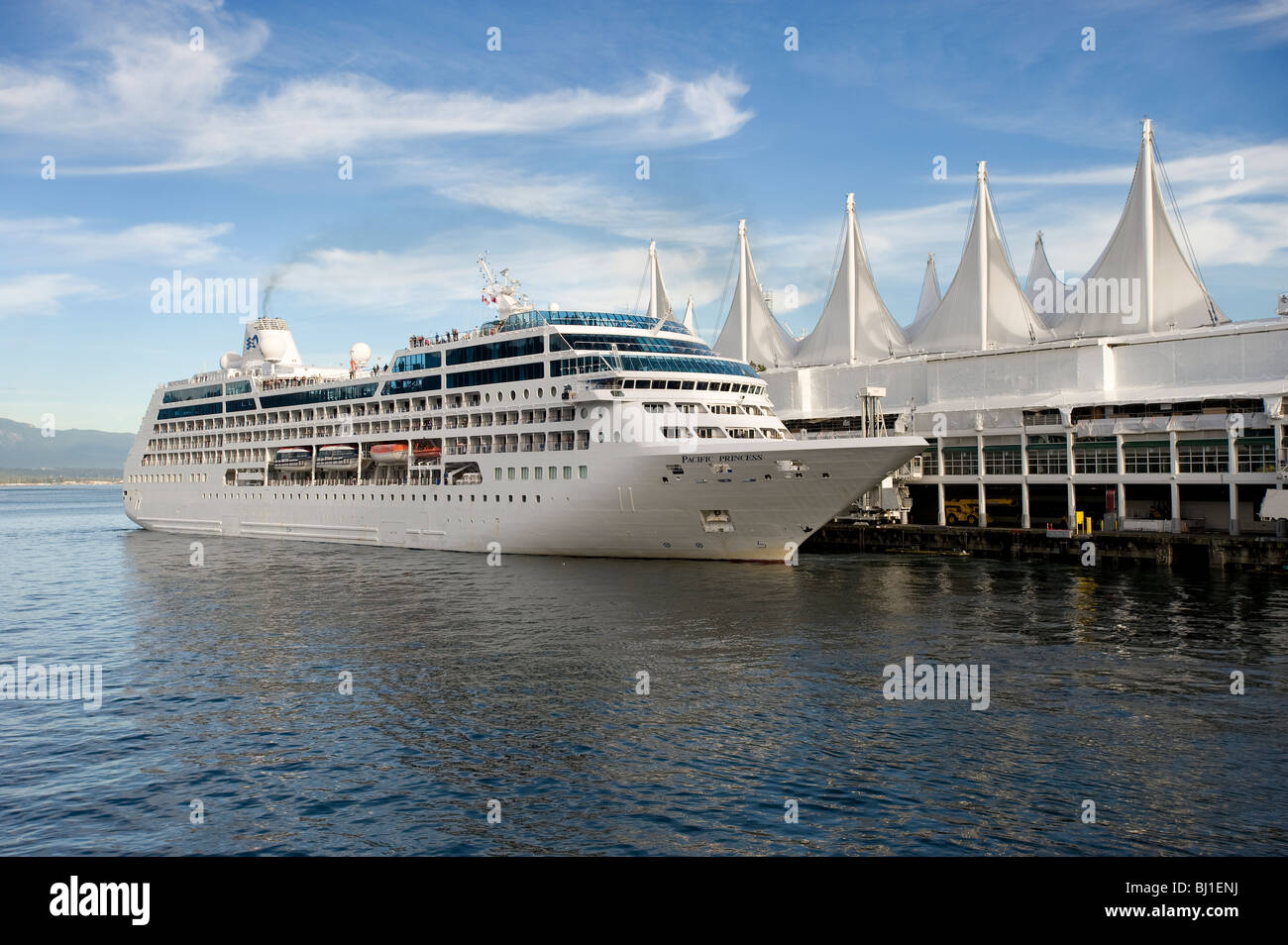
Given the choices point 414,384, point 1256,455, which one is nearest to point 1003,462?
point 1256,455

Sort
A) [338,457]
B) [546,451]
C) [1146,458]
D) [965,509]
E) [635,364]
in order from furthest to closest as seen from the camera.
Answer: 1. [338,457]
2. [965,509]
3. [1146,458]
4. [546,451]
5. [635,364]

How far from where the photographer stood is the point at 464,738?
57.5 ft

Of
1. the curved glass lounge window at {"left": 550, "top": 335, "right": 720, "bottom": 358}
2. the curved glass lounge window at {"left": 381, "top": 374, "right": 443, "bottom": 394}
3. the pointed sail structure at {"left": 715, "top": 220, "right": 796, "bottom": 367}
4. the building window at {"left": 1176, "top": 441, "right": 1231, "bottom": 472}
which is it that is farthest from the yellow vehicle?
the curved glass lounge window at {"left": 381, "top": 374, "right": 443, "bottom": 394}

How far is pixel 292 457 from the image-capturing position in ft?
198

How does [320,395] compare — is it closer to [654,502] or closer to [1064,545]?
[654,502]

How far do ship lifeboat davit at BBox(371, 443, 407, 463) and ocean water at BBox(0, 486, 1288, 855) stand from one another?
18.4m

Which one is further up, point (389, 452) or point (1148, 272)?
point (1148, 272)

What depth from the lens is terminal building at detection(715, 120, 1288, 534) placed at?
43562 millimetres

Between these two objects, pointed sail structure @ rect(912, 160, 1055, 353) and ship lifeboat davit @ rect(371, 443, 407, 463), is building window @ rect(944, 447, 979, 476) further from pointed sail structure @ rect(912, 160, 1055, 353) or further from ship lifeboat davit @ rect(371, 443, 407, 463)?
ship lifeboat davit @ rect(371, 443, 407, 463)

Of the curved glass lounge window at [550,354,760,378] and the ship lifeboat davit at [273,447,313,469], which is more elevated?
the curved glass lounge window at [550,354,760,378]

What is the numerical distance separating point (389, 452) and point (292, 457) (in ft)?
37.2

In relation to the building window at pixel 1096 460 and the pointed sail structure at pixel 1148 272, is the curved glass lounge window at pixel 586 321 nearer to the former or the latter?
the building window at pixel 1096 460
